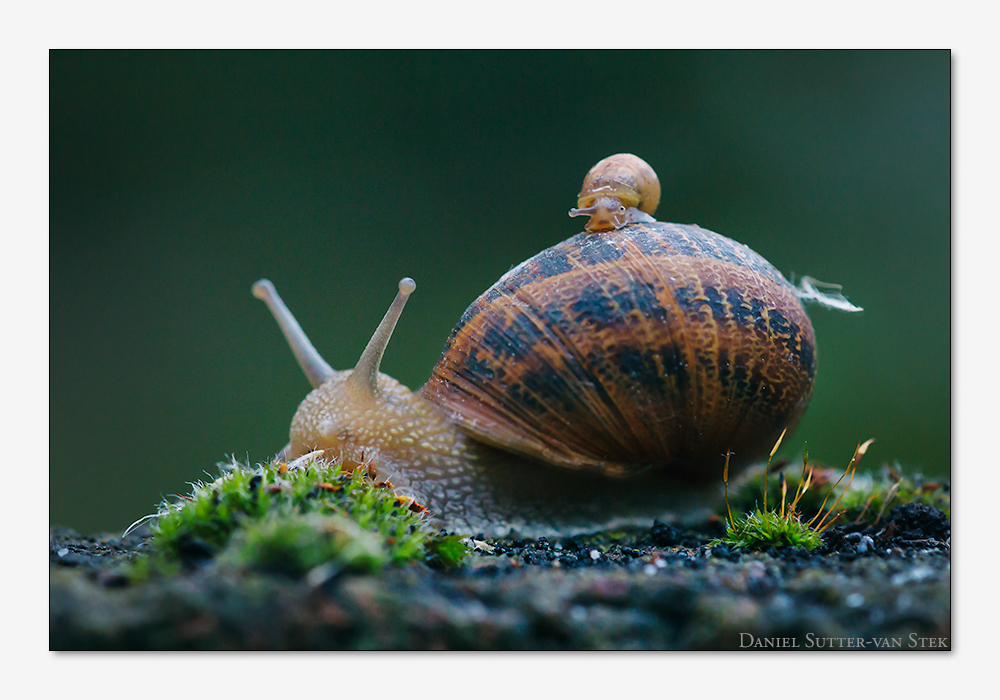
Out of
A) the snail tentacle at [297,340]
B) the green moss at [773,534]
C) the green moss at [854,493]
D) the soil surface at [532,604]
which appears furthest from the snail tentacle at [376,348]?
the green moss at [854,493]

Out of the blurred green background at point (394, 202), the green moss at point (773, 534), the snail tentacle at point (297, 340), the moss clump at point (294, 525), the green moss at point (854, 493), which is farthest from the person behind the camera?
the snail tentacle at point (297, 340)

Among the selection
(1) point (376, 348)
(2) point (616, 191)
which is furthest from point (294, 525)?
(2) point (616, 191)

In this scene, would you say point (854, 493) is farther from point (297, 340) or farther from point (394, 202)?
point (297, 340)

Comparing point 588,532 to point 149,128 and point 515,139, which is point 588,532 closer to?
point 515,139

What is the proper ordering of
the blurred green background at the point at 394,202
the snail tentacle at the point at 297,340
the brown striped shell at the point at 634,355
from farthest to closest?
1. the snail tentacle at the point at 297,340
2. the blurred green background at the point at 394,202
3. the brown striped shell at the point at 634,355

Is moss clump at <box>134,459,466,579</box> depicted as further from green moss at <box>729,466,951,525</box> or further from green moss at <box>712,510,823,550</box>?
green moss at <box>729,466,951,525</box>

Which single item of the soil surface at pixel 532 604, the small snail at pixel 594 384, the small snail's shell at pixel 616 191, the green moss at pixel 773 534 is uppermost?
the small snail's shell at pixel 616 191

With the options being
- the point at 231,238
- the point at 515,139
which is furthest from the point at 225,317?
the point at 515,139

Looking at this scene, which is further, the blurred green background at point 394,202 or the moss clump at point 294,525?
the blurred green background at point 394,202

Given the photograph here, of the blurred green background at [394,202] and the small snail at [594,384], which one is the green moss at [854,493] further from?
the small snail at [594,384]
